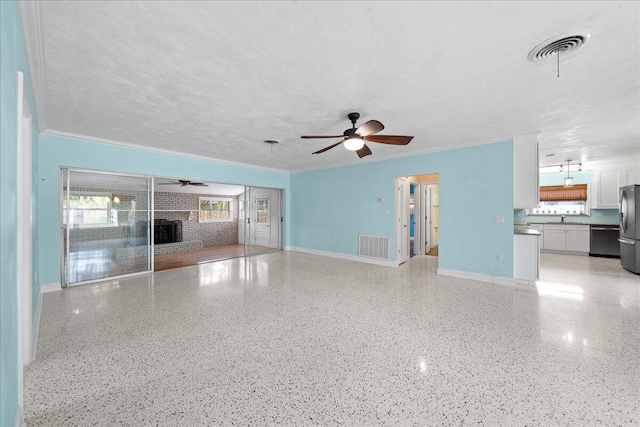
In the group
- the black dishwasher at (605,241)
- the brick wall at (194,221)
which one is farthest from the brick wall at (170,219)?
the black dishwasher at (605,241)

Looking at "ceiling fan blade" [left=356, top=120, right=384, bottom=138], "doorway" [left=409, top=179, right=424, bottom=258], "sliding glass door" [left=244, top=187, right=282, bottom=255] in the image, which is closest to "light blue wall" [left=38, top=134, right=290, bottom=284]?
"sliding glass door" [left=244, top=187, right=282, bottom=255]

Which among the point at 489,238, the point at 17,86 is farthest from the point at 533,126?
the point at 17,86

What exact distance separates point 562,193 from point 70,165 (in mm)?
12140

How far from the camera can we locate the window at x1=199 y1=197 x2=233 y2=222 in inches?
364

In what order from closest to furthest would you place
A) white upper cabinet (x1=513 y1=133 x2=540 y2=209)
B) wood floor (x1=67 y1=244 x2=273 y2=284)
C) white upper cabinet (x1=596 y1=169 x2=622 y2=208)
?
white upper cabinet (x1=513 y1=133 x2=540 y2=209)
wood floor (x1=67 y1=244 x2=273 y2=284)
white upper cabinet (x1=596 y1=169 x2=622 y2=208)

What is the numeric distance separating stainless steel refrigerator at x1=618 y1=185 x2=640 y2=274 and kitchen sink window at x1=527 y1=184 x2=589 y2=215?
90.6 inches

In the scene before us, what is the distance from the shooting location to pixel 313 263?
636 centimetres

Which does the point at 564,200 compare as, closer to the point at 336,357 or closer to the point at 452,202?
the point at 452,202

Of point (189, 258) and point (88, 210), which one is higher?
point (88, 210)

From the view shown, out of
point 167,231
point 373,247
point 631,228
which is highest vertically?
point 631,228

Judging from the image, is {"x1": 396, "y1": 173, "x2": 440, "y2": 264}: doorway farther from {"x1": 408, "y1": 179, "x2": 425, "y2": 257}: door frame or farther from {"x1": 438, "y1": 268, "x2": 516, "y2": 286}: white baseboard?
{"x1": 438, "y1": 268, "x2": 516, "y2": 286}: white baseboard

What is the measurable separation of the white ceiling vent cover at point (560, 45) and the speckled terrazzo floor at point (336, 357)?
2.60m

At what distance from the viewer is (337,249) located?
7195 millimetres

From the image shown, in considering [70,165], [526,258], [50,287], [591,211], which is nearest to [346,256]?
[526,258]
